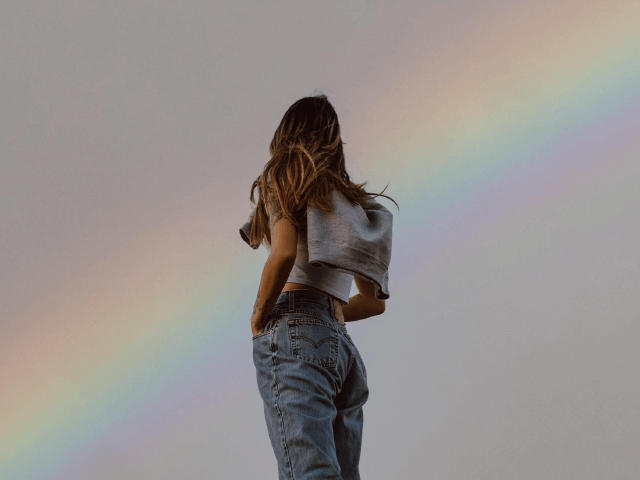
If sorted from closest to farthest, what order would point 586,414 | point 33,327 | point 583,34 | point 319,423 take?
point 319,423
point 586,414
point 33,327
point 583,34

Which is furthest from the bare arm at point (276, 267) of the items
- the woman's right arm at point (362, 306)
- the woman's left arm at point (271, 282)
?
the woman's right arm at point (362, 306)

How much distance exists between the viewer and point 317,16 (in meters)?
2.76

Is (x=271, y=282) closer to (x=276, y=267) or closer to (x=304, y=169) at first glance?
(x=276, y=267)

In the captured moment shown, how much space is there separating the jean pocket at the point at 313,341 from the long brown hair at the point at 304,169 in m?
0.18

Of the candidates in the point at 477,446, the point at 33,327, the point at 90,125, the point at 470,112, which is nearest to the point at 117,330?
the point at 33,327

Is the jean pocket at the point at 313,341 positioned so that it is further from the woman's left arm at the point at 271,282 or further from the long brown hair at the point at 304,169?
the long brown hair at the point at 304,169

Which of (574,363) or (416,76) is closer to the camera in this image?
(574,363)

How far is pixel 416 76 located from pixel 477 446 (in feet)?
4.56

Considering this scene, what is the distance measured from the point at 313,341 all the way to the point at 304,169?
0.31 m

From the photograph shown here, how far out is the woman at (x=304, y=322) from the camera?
1.09 metres

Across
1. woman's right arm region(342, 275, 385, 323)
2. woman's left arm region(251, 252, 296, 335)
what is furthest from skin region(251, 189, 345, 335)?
woman's right arm region(342, 275, 385, 323)

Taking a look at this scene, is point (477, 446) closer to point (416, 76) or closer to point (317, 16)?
point (416, 76)

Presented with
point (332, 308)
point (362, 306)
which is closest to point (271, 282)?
point (332, 308)

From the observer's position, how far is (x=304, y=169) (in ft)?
3.99
